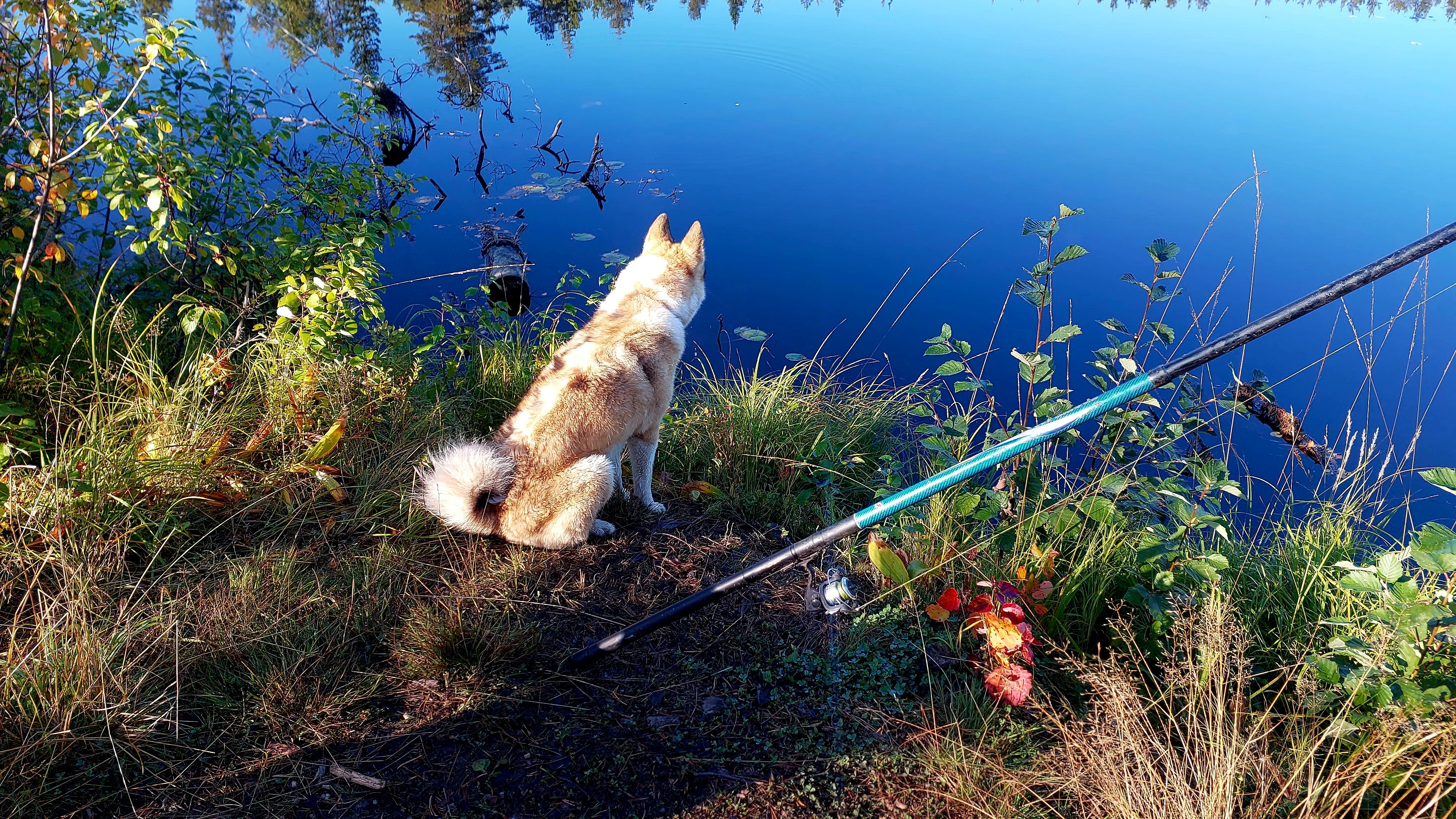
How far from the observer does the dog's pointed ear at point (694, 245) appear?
440 cm

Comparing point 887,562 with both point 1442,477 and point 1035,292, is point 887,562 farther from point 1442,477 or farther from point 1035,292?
point 1442,477

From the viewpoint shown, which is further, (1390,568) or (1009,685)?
(1009,685)

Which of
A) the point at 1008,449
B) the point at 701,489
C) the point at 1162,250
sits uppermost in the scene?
the point at 1162,250

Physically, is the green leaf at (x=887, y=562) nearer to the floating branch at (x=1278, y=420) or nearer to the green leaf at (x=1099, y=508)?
the green leaf at (x=1099, y=508)

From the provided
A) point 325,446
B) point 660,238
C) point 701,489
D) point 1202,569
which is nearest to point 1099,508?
point 1202,569

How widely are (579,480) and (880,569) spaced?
139cm

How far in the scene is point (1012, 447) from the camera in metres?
2.34

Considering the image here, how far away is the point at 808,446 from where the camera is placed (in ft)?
15.0

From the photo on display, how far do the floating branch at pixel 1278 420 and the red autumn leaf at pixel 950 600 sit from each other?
1366 mm

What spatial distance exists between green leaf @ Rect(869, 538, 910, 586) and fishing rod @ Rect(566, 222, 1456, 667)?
159 millimetres

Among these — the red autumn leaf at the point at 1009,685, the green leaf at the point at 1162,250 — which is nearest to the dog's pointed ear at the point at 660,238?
the green leaf at the point at 1162,250

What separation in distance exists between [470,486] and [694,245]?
1963 mm

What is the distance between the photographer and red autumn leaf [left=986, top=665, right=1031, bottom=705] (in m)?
2.62

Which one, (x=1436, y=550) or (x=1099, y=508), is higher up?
(x=1436, y=550)
